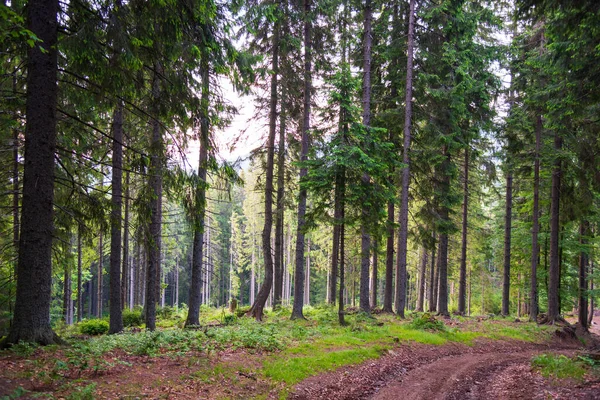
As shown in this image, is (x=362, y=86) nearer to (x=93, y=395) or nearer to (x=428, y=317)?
(x=428, y=317)

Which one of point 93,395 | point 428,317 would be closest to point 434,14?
point 428,317

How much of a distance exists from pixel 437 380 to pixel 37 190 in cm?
1035

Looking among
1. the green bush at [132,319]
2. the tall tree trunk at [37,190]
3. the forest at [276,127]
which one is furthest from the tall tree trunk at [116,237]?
the green bush at [132,319]

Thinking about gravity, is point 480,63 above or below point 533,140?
above

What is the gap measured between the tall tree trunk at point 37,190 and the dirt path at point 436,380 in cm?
540

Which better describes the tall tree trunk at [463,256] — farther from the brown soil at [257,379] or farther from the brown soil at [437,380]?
the brown soil at [257,379]

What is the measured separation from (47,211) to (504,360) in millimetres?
14346

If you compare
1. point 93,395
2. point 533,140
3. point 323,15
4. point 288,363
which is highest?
point 323,15

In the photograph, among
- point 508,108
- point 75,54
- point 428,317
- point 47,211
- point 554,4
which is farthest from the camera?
point 508,108

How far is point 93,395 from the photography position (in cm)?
545

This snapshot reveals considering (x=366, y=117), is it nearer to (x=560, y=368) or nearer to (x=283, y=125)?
(x=283, y=125)

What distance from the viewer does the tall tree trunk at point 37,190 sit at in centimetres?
677

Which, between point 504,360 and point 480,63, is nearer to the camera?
point 504,360

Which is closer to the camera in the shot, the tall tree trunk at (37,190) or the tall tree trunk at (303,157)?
the tall tree trunk at (37,190)
